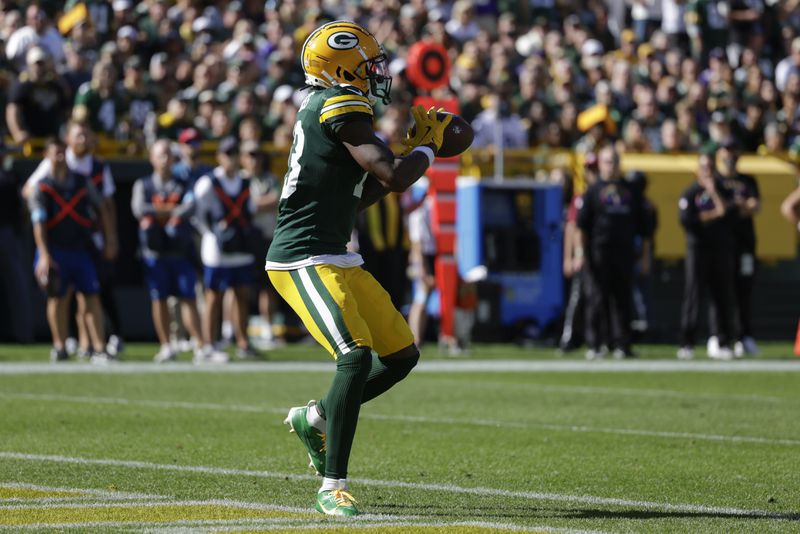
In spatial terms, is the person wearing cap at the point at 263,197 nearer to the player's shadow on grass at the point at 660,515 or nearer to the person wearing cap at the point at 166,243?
the person wearing cap at the point at 166,243

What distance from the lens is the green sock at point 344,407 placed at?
6613 mm

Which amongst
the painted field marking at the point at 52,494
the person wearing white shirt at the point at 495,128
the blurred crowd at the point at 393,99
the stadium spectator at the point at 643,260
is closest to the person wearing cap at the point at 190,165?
the blurred crowd at the point at 393,99

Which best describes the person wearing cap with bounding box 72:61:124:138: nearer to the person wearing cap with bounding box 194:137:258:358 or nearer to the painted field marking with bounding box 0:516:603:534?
the person wearing cap with bounding box 194:137:258:358

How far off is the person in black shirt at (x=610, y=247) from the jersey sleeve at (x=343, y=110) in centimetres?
1045

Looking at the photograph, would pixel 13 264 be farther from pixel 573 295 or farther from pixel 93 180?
pixel 573 295

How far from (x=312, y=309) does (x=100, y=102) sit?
12.1m

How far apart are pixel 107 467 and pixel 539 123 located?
14.1 meters

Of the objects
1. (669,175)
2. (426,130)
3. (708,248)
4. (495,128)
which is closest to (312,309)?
(426,130)

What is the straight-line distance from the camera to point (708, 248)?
58.2ft

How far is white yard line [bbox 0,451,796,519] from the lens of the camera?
678 cm

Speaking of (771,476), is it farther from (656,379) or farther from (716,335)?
(716,335)

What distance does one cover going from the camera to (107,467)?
314 inches

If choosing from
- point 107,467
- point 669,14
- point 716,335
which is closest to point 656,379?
point 716,335

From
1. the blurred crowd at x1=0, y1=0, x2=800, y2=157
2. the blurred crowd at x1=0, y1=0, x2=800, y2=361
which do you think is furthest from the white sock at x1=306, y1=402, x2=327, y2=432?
the blurred crowd at x1=0, y1=0, x2=800, y2=157
